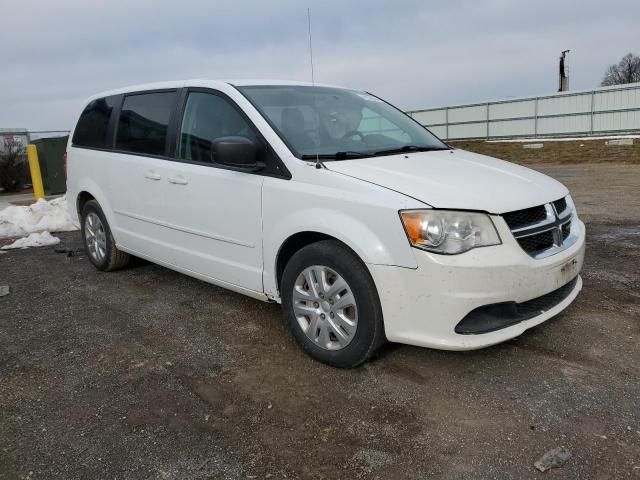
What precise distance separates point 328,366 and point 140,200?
7.74ft

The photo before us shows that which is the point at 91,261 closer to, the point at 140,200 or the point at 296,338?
the point at 140,200

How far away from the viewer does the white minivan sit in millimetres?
2805

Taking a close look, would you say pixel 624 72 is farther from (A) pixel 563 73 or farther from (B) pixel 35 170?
(B) pixel 35 170

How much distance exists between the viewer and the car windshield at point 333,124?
353cm

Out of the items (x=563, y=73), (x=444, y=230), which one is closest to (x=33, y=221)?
(x=444, y=230)

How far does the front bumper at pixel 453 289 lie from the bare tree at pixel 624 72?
67.5 meters

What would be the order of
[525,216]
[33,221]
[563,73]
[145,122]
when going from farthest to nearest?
[563,73] < [33,221] < [145,122] < [525,216]

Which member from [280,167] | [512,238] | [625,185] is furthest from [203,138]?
[625,185]

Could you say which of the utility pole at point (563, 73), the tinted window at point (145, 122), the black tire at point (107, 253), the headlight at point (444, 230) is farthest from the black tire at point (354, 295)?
the utility pole at point (563, 73)

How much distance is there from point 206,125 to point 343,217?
1569 mm

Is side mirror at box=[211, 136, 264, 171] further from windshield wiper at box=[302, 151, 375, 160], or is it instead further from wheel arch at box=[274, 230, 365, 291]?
wheel arch at box=[274, 230, 365, 291]

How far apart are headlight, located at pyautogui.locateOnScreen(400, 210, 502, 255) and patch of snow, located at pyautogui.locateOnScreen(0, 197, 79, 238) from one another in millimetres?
6557

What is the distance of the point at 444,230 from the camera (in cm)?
277

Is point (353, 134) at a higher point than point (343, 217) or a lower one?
higher
